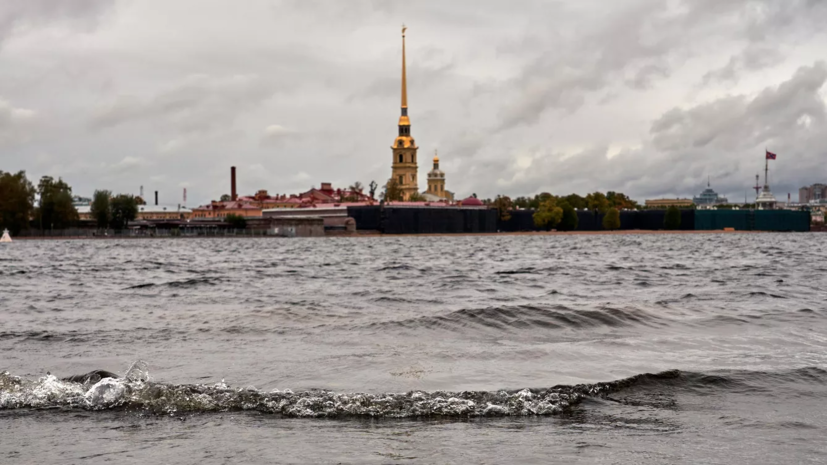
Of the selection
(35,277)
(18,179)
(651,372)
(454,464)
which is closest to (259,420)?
(454,464)

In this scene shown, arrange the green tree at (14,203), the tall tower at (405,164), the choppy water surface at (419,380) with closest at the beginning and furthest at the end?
the choppy water surface at (419,380), the green tree at (14,203), the tall tower at (405,164)

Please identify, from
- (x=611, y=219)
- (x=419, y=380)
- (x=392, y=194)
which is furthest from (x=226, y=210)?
(x=419, y=380)

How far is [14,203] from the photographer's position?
77750 millimetres

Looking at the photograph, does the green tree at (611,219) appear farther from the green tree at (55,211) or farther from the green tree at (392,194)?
the green tree at (55,211)

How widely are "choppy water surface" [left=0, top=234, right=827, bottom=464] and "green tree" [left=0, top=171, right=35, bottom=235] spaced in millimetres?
69622

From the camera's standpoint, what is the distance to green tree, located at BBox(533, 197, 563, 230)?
120 metres

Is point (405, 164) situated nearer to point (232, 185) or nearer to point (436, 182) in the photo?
point (436, 182)

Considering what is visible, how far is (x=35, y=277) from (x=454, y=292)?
12702 mm

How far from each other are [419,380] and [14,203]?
7969 cm

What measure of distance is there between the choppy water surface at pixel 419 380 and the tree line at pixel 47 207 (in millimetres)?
70146

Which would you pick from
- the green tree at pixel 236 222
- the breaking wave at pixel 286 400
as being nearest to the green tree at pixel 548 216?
the green tree at pixel 236 222

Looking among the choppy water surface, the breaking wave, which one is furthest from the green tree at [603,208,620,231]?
the breaking wave

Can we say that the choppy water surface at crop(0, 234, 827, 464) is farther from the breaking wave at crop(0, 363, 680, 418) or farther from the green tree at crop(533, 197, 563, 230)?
the green tree at crop(533, 197, 563, 230)

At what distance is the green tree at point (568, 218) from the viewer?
123875mm
